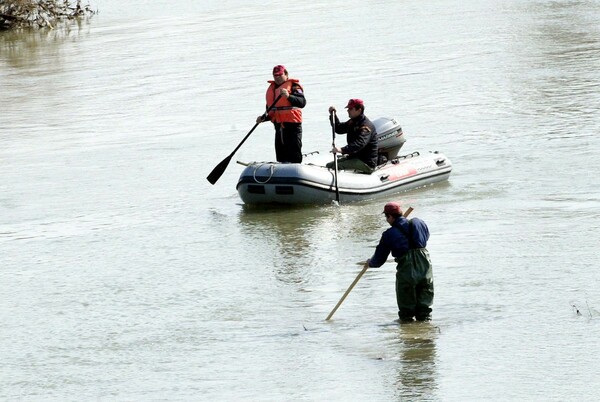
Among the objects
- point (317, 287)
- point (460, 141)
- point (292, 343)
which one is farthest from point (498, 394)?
point (460, 141)

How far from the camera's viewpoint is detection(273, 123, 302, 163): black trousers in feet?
53.3

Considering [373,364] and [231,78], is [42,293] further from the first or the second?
[231,78]

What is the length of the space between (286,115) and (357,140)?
0.98 meters

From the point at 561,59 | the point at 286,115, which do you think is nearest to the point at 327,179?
the point at 286,115

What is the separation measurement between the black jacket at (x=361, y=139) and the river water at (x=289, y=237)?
25.5 inches

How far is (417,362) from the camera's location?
1003cm

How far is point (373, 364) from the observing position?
1005cm

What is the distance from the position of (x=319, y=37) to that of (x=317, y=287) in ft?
70.8

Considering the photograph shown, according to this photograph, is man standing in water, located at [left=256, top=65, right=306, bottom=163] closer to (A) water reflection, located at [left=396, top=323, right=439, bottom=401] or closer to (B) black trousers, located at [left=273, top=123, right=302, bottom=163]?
(B) black trousers, located at [left=273, top=123, right=302, bottom=163]

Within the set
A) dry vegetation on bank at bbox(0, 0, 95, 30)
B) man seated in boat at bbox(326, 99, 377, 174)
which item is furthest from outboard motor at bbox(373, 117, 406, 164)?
dry vegetation on bank at bbox(0, 0, 95, 30)

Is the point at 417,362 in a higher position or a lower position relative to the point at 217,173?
lower

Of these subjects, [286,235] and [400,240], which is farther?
[286,235]

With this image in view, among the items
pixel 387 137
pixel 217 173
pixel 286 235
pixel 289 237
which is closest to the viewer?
pixel 289 237

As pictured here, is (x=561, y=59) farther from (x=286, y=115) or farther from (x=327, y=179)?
(x=327, y=179)
